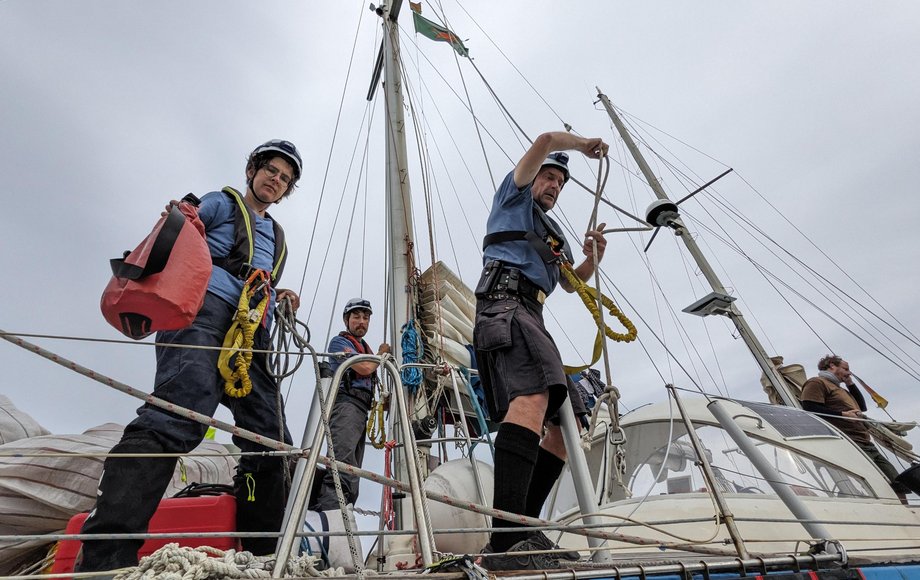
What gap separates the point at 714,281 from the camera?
32.7 ft

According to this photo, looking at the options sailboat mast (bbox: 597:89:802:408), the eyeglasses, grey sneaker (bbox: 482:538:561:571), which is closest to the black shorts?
grey sneaker (bbox: 482:538:561:571)

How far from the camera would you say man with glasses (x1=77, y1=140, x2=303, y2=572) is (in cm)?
161

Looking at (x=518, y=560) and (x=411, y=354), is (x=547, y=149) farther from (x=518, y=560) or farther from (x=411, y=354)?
(x=411, y=354)

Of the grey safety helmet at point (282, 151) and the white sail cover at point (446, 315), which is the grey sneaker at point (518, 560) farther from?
the white sail cover at point (446, 315)

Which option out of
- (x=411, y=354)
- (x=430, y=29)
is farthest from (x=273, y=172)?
(x=430, y=29)

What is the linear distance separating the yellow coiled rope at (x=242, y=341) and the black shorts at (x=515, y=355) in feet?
3.17

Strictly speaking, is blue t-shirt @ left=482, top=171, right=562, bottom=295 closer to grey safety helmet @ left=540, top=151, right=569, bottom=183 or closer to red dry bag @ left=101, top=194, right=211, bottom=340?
grey safety helmet @ left=540, top=151, right=569, bottom=183

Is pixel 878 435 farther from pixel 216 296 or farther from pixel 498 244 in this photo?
pixel 216 296

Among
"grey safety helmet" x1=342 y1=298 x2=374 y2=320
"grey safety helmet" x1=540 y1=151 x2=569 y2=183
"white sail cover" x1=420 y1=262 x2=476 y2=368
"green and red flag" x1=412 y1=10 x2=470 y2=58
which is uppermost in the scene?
"green and red flag" x1=412 y1=10 x2=470 y2=58

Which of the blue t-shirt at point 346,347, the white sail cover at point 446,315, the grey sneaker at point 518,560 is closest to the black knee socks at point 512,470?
the grey sneaker at point 518,560

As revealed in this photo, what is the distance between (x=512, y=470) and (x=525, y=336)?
0.53 m

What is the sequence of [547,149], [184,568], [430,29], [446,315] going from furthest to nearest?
[430,29], [446,315], [547,149], [184,568]

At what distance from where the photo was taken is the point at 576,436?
2.04 metres

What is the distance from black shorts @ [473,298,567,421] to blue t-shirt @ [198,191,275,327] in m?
1.07
